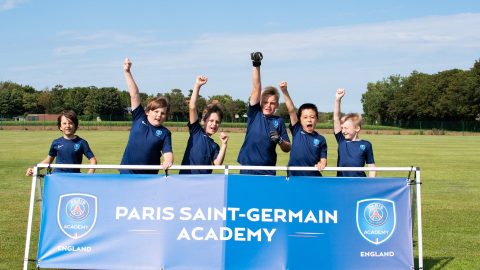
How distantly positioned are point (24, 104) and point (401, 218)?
14943 centimetres

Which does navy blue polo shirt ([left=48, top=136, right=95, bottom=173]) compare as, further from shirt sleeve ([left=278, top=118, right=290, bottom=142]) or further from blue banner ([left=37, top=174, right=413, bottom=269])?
shirt sleeve ([left=278, top=118, right=290, bottom=142])

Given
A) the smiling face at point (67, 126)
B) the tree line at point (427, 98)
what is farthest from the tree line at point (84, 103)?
the smiling face at point (67, 126)

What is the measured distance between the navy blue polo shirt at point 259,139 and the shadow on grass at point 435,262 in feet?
7.94

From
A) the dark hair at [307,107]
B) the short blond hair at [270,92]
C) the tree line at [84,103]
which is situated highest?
the tree line at [84,103]

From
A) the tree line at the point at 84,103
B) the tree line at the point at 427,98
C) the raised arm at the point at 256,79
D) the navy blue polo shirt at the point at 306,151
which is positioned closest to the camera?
the raised arm at the point at 256,79

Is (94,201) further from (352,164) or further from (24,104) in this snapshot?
(24,104)

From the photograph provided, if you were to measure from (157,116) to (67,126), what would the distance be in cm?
159

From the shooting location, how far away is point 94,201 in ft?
23.8

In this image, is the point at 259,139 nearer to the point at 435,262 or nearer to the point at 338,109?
the point at 338,109

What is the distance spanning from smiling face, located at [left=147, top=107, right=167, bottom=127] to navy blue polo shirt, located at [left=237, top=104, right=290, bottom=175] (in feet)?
3.67

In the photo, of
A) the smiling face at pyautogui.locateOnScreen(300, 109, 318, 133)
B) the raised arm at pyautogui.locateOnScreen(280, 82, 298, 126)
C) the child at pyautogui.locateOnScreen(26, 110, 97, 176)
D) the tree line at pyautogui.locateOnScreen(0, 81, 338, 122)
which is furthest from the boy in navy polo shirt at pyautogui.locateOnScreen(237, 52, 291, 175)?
the tree line at pyautogui.locateOnScreen(0, 81, 338, 122)

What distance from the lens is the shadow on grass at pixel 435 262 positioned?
8.07 metres

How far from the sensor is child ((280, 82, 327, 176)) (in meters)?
7.89

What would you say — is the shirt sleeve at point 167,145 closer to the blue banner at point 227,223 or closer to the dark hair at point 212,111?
the blue banner at point 227,223
